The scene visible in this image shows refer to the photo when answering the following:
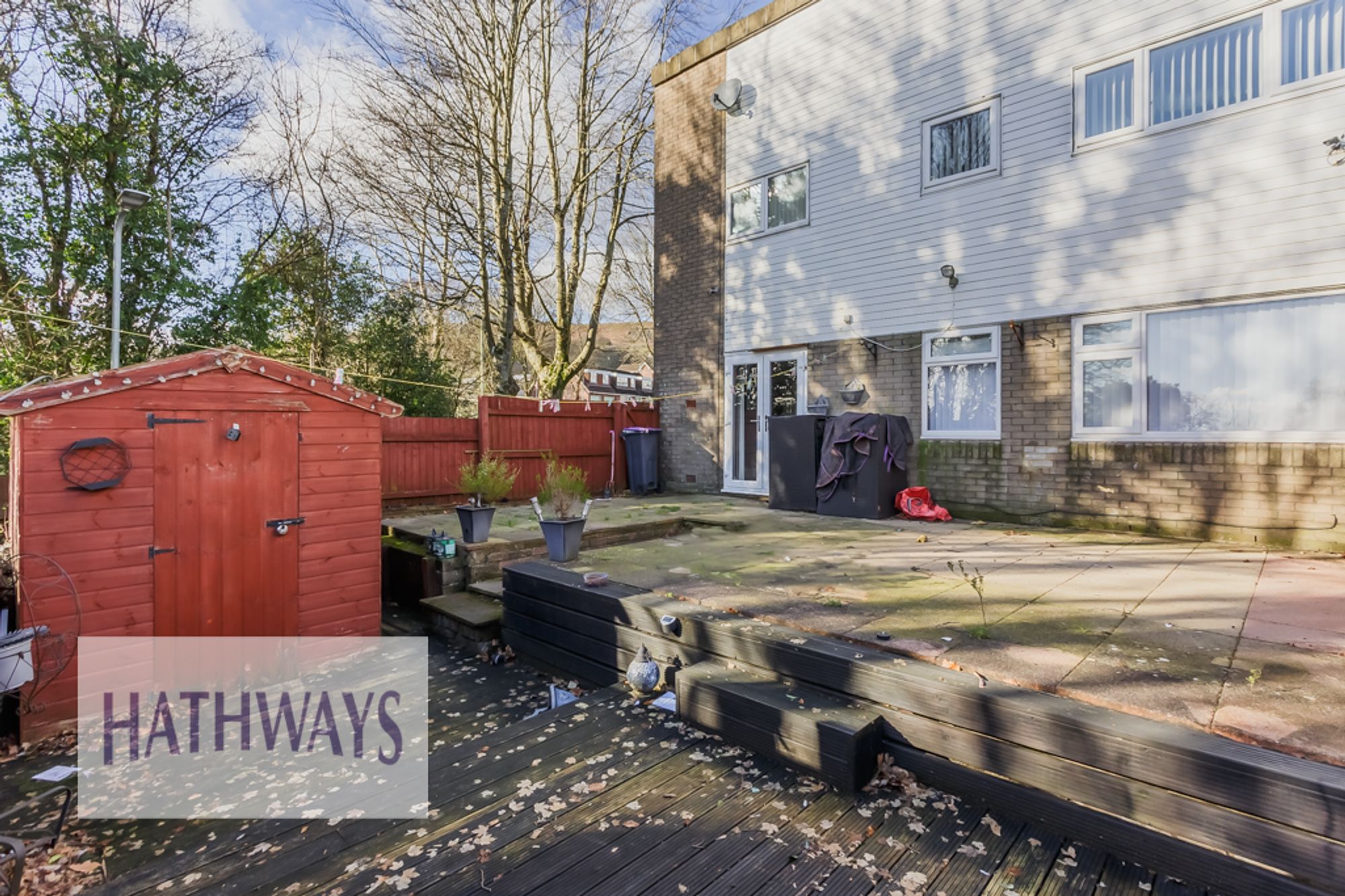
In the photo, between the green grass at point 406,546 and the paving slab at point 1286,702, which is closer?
the paving slab at point 1286,702

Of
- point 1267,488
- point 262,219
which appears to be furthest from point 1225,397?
point 262,219

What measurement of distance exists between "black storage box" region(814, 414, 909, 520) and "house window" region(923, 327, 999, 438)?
1.32 feet

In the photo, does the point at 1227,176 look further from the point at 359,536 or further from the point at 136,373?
the point at 136,373

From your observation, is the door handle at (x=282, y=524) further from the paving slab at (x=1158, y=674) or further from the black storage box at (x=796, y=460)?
the black storage box at (x=796, y=460)

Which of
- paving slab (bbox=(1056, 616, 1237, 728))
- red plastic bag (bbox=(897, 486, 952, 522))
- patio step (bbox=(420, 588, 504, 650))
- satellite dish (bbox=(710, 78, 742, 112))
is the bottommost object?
patio step (bbox=(420, 588, 504, 650))

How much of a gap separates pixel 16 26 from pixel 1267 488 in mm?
12916

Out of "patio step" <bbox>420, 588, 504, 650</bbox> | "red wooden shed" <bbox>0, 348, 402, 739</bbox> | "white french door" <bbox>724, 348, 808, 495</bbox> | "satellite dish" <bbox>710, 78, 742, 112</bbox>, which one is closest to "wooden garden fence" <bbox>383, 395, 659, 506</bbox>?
"white french door" <bbox>724, 348, 808, 495</bbox>

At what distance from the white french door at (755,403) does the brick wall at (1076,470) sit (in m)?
0.61

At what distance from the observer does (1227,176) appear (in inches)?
206

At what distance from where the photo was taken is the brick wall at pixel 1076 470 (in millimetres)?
4965

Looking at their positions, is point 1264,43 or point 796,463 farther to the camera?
point 796,463

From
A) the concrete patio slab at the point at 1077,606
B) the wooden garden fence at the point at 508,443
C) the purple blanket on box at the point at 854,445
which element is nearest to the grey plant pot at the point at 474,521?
the concrete patio slab at the point at 1077,606

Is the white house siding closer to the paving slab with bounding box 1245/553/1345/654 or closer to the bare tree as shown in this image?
the paving slab with bounding box 1245/553/1345/654

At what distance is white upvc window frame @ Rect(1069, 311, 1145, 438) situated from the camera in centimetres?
568
